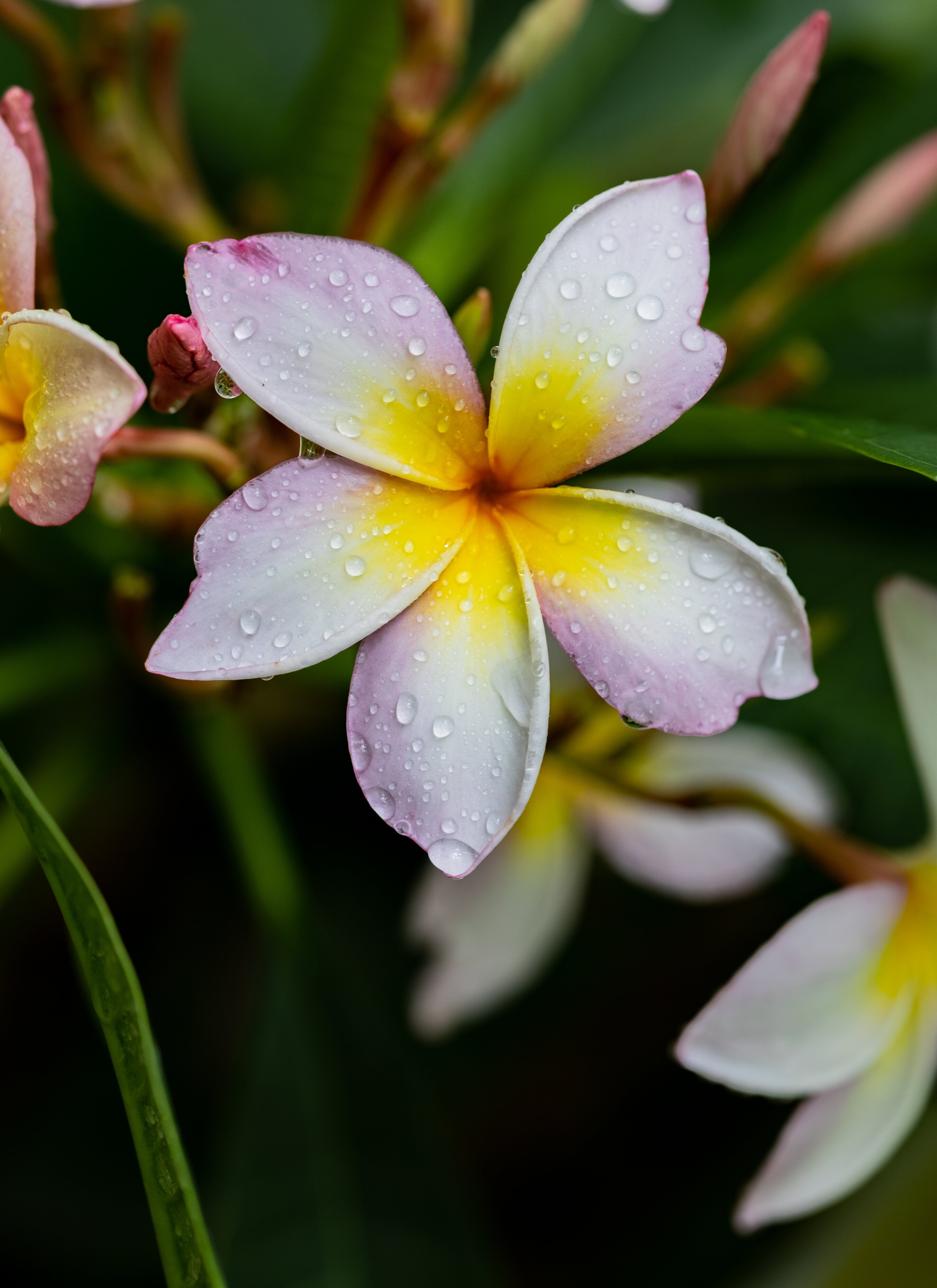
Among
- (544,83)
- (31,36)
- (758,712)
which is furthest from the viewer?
(544,83)

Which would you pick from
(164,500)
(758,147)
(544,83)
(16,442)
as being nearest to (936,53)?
(544,83)

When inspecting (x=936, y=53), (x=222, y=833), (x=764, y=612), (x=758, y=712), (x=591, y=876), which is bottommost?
(x=222, y=833)

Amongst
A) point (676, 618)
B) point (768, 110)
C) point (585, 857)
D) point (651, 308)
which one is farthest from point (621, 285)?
point (585, 857)

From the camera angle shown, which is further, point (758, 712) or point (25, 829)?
point (758, 712)

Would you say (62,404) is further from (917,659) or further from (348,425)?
(917,659)

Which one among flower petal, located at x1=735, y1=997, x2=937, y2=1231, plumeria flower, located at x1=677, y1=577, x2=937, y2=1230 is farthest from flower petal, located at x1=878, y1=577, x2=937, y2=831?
flower petal, located at x1=735, y1=997, x2=937, y2=1231

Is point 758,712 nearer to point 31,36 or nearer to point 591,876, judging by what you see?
point 591,876
